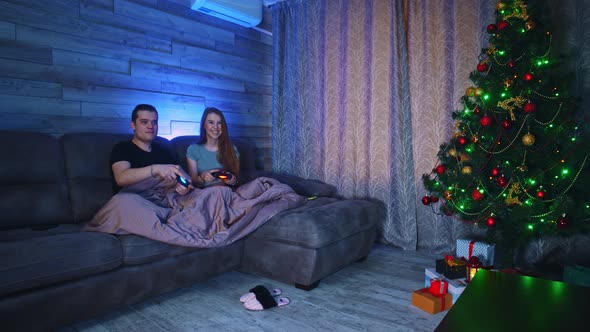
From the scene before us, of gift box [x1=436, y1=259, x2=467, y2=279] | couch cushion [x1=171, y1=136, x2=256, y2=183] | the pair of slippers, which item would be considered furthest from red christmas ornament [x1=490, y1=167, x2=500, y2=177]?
couch cushion [x1=171, y1=136, x2=256, y2=183]

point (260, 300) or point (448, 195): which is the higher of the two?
point (448, 195)

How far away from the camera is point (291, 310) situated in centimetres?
185

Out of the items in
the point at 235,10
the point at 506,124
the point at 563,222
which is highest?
the point at 235,10

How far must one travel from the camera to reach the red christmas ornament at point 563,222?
6.48 ft

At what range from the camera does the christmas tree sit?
A: 2.02 m

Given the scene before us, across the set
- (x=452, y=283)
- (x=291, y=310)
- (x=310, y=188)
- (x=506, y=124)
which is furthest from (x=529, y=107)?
(x=291, y=310)

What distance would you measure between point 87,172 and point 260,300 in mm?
1322

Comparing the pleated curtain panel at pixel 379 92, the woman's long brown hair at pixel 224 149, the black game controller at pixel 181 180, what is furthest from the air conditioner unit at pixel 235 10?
the black game controller at pixel 181 180

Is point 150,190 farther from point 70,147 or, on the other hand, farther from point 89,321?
point 89,321

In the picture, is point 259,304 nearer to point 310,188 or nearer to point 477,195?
point 310,188

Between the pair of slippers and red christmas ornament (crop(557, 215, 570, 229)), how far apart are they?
60.5 inches

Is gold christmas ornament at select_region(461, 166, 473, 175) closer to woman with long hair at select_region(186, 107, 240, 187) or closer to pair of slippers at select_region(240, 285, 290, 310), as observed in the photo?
pair of slippers at select_region(240, 285, 290, 310)

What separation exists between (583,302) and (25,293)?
1953 mm

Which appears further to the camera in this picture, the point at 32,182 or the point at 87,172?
the point at 87,172
